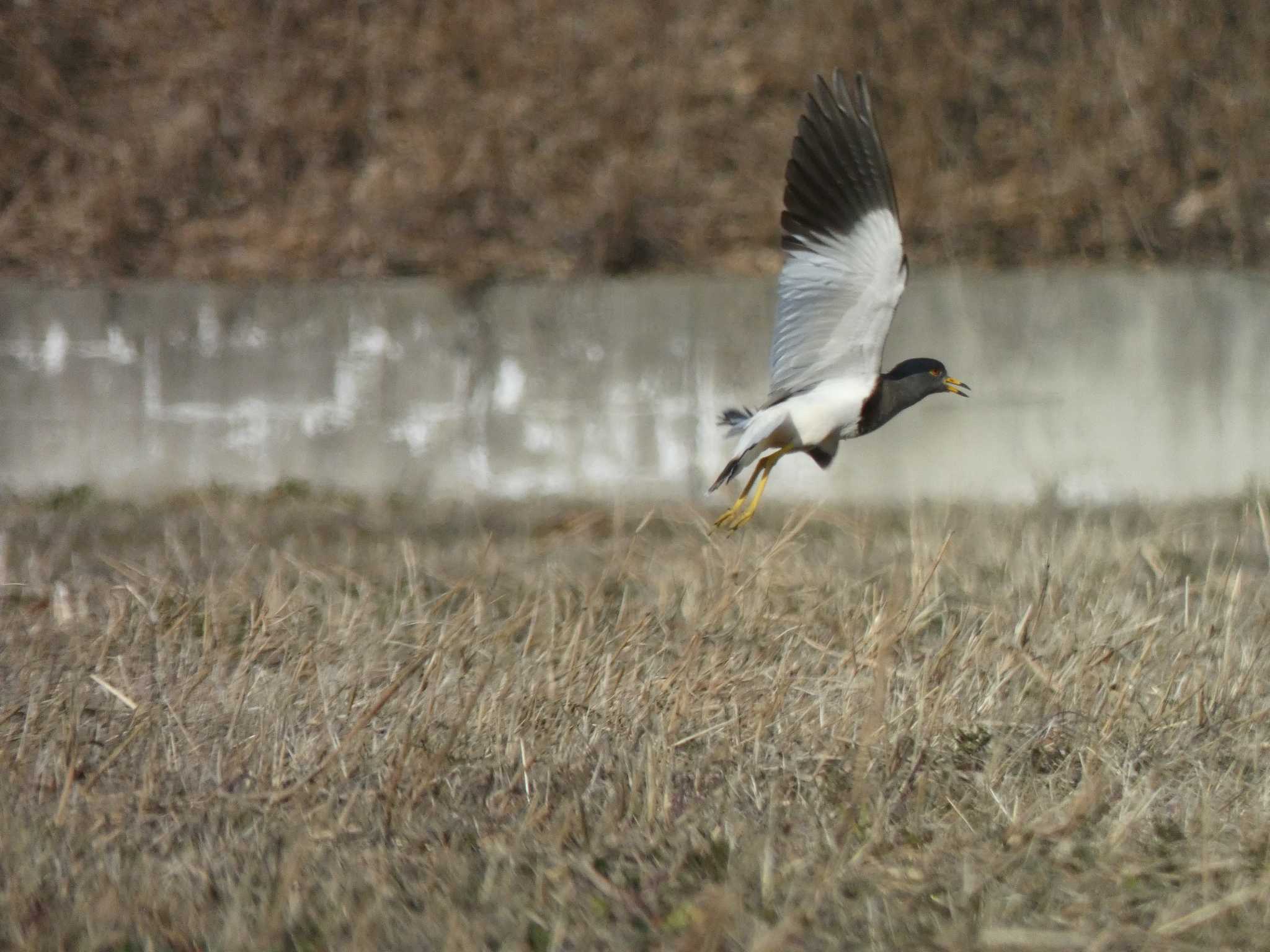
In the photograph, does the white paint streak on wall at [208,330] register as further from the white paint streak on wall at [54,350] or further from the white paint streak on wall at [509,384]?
the white paint streak on wall at [509,384]

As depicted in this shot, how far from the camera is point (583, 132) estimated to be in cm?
830

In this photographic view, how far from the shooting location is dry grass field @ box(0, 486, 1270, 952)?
2.28 m

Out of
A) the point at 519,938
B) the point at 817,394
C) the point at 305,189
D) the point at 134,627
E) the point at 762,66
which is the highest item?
the point at 762,66

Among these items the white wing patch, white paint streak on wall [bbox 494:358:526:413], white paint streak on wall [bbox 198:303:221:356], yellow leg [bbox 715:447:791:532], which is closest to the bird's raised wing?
the white wing patch

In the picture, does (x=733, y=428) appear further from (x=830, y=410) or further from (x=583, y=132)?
(x=583, y=132)

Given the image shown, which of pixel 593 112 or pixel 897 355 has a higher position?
pixel 593 112

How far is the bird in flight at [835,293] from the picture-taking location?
4.41m

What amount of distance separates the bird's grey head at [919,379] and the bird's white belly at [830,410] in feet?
0.40

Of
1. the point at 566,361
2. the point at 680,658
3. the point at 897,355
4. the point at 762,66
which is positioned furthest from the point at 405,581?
the point at 762,66

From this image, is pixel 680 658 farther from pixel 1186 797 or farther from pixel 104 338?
pixel 104 338

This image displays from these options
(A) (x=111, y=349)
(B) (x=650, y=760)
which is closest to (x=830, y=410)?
(B) (x=650, y=760)

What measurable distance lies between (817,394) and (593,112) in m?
4.20

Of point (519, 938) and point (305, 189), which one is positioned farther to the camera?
point (305, 189)

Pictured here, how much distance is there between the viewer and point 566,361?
7.00 m
